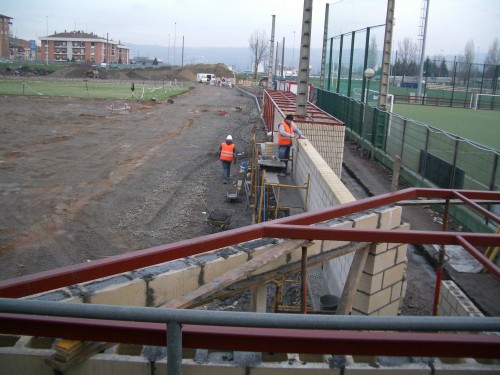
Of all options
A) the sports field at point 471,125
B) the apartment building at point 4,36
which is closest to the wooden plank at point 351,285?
the sports field at point 471,125

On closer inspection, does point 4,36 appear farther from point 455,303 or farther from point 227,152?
point 455,303

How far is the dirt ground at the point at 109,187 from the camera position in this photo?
11.1m

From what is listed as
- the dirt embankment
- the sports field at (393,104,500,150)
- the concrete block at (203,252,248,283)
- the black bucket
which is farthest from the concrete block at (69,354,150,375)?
the dirt embankment

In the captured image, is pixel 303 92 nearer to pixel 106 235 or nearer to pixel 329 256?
pixel 106 235

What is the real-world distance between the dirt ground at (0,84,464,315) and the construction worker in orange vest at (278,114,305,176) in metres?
1.89

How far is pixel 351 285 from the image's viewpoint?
486 cm

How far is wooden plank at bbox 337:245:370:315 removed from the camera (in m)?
4.79

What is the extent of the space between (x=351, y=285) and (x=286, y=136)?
9.32 metres

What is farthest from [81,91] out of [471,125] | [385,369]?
[385,369]

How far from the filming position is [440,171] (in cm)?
1333

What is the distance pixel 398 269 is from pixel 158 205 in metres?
9.94

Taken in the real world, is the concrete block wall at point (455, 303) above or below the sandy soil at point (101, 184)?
above

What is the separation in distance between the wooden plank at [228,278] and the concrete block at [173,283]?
39 centimetres

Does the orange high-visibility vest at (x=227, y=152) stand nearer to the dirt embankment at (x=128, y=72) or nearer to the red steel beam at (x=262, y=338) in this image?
the red steel beam at (x=262, y=338)
